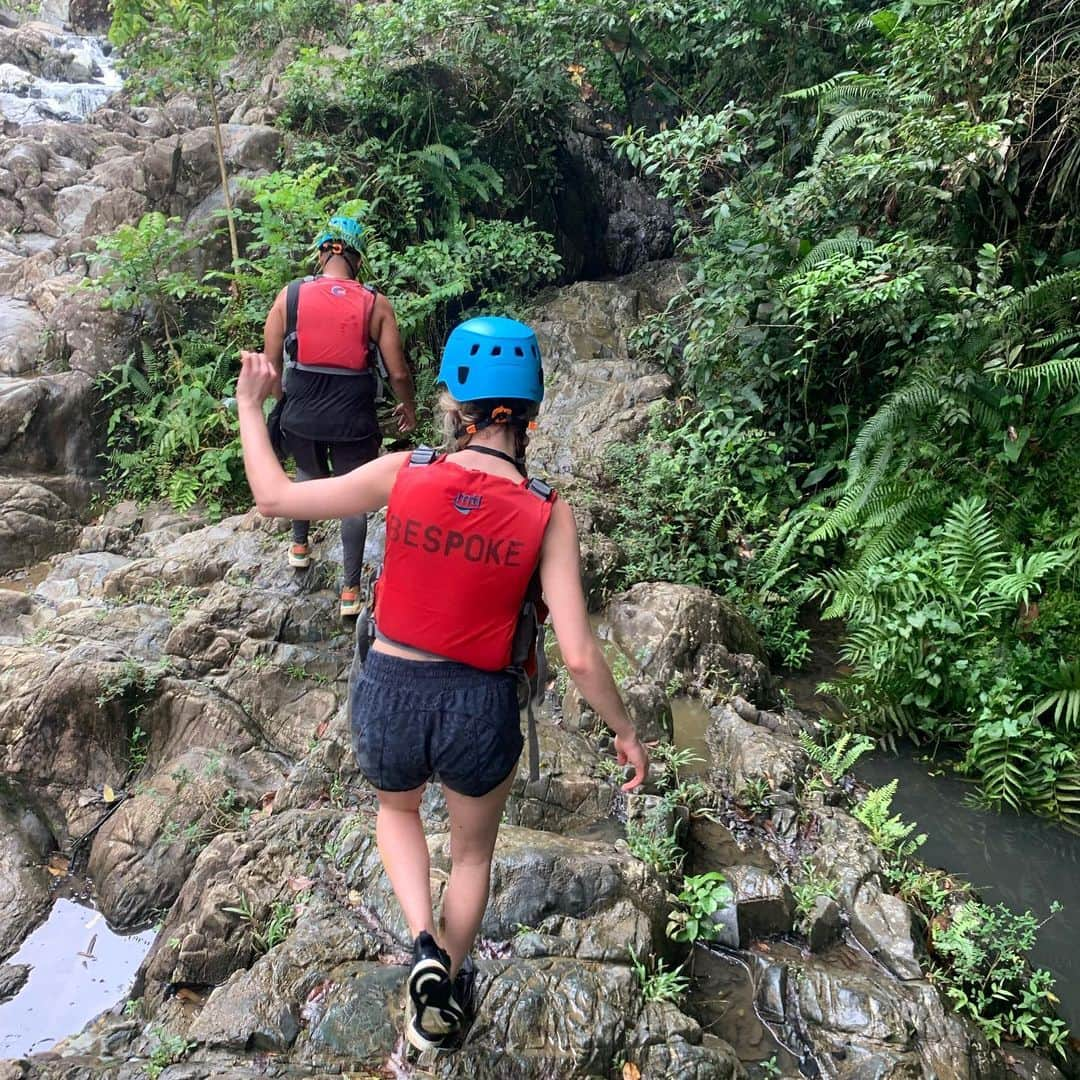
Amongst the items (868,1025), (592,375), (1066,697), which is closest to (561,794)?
(868,1025)

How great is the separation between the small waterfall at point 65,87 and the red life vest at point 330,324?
15469mm

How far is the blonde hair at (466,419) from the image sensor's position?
7.69ft

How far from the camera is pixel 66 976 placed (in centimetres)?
375

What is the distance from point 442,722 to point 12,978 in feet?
10.2

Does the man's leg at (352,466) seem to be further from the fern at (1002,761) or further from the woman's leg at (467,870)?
the fern at (1002,761)

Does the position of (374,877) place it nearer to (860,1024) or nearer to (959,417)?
(860,1024)

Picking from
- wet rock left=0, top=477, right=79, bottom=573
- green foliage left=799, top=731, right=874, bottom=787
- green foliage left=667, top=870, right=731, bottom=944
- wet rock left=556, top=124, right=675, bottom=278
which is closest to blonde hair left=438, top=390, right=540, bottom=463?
green foliage left=667, top=870, right=731, bottom=944

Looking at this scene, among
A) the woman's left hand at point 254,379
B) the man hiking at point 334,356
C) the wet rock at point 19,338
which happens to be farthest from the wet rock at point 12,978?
the wet rock at point 19,338

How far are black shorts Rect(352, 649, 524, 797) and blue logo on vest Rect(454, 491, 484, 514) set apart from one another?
1.61ft

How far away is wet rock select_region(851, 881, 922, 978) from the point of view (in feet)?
11.9

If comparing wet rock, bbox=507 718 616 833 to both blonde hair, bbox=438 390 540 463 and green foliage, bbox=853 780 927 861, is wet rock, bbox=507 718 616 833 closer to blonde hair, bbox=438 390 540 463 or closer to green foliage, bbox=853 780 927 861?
green foliage, bbox=853 780 927 861

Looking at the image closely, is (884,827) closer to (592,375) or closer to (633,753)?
(633,753)

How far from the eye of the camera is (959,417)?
6172mm

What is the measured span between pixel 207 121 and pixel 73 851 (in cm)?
1162
